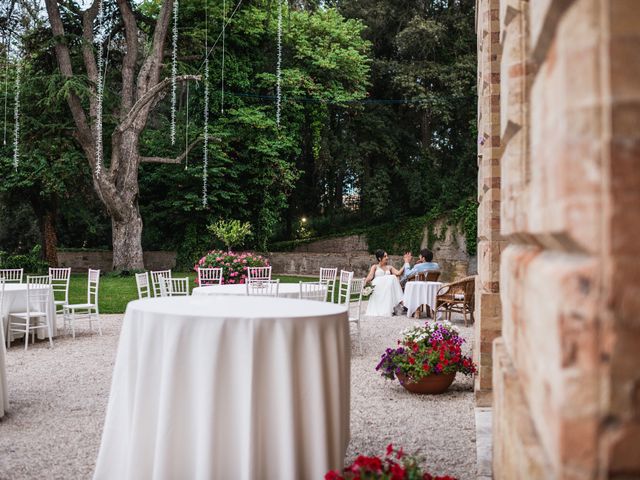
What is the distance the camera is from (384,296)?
48.1ft

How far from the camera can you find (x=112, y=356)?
9117 millimetres

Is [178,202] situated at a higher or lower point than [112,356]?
higher

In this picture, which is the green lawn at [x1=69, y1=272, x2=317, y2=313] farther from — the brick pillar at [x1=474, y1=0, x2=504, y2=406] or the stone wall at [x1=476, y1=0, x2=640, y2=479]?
the stone wall at [x1=476, y1=0, x2=640, y2=479]

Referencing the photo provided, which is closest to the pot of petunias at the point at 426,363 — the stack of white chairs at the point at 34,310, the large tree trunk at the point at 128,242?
the stack of white chairs at the point at 34,310

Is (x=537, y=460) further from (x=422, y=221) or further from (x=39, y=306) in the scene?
(x=422, y=221)

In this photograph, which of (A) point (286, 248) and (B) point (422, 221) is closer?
(B) point (422, 221)

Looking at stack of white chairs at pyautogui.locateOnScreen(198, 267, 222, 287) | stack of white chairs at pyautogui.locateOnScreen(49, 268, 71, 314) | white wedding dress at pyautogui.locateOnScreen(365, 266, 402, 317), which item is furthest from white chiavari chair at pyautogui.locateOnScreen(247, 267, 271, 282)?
stack of white chairs at pyautogui.locateOnScreen(49, 268, 71, 314)

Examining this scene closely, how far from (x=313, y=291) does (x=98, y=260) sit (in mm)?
23467

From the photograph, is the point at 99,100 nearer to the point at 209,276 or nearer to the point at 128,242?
the point at 128,242

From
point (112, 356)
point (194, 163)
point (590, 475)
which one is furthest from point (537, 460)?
point (194, 163)

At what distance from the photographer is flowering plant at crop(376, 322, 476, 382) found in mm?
6773

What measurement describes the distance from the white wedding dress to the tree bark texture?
499 inches

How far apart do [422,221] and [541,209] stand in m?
28.5

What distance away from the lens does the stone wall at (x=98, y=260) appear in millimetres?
30219
